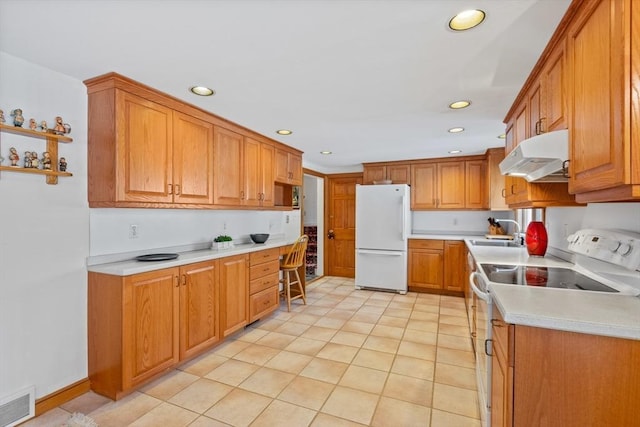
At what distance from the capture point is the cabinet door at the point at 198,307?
2410mm

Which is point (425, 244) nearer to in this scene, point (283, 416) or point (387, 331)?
point (387, 331)

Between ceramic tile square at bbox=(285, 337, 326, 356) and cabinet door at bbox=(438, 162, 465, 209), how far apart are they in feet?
10.3

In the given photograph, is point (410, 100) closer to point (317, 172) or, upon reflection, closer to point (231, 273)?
point (231, 273)

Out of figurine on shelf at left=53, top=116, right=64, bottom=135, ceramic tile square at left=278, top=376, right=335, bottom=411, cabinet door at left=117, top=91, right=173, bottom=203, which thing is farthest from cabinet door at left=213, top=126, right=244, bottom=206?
ceramic tile square at left=278, top=376, right=335, bottom=411

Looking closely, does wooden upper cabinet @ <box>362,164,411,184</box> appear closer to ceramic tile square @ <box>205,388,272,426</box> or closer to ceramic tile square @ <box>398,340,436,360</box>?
ceramic tile square @ <box>398,340,436,360</box>

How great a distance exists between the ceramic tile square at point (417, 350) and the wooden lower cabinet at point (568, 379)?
5.04 feet

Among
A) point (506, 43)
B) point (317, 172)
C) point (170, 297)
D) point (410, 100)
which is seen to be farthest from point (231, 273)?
point (317, 172)

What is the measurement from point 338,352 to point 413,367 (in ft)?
2.13

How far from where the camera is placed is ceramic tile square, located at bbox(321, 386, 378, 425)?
1.88 m

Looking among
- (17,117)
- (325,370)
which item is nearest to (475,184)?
(325,370)

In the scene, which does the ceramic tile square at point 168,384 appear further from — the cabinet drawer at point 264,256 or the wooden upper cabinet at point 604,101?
the wooden upper cabinet at point 604,101

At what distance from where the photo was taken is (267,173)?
370 cm

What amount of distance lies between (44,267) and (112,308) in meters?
0.48

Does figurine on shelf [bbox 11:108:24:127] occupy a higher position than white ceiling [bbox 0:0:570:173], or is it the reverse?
white ceiling [bbox 0:0:570:173]
